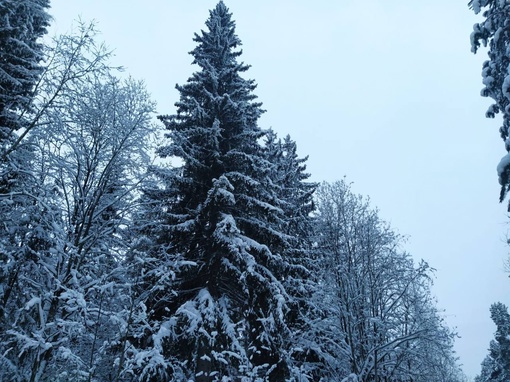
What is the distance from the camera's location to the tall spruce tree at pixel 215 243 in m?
11.0

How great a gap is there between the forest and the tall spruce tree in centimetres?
7

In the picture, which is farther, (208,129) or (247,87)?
(247,87)

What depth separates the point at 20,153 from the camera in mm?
10430

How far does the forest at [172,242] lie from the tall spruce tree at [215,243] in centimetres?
7

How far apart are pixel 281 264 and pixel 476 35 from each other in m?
9.38

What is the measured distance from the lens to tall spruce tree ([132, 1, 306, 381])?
1103 cm

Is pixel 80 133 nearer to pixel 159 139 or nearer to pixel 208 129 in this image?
pixel 159 139

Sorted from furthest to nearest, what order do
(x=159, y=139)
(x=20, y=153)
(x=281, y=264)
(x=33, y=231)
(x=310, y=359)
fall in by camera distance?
1. (x=310, y=359)
2. (x=281, y=264)
3. (x=159, y=139)
4. (x=20, y=153)
5. (x=33, y=231)

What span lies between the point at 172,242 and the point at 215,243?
1.62 meters

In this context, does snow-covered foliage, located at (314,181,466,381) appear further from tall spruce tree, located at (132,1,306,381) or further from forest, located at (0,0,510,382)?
tall spruce tree, located at (132,1,306,381)

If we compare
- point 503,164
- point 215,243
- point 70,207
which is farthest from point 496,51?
point 70,207

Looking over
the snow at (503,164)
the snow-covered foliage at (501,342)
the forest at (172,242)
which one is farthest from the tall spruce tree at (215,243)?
the snow-covered foliage at (501,342)

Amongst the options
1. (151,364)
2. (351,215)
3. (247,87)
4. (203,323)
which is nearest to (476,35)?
(351,215)

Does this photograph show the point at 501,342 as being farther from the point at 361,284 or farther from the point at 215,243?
the point at 215,243
